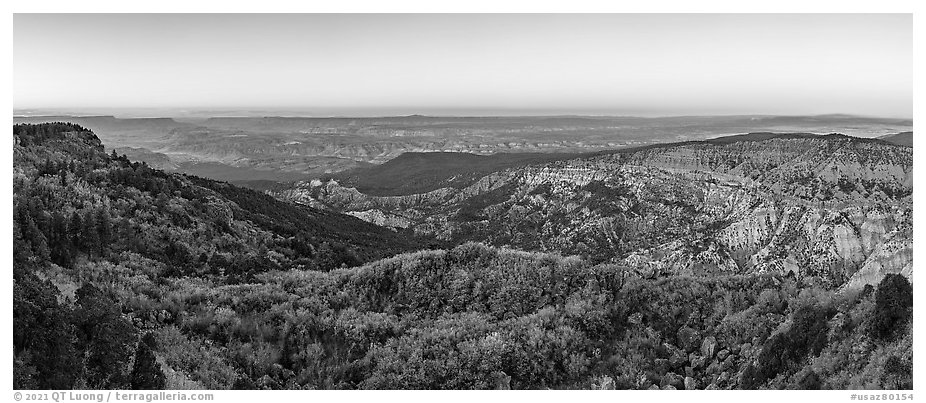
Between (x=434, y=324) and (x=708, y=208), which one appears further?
(x=708, y=208)

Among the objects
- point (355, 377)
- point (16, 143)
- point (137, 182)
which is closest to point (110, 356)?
point (355, 377)

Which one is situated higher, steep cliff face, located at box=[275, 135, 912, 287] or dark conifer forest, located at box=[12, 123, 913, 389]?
dark conifer forest, located at box=[12, 123, 913, 389]

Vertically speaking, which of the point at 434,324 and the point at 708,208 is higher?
the point at 434,324

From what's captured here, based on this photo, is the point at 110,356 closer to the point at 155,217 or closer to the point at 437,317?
the point at 437,317

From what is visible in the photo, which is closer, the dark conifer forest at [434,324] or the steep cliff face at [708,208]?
the dark conifer forest at [434,324]

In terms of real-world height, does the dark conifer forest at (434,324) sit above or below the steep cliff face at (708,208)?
above

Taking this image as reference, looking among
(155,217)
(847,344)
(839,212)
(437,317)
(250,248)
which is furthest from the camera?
(839,212)

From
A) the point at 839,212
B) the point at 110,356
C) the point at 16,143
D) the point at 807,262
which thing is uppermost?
the point at 16,143

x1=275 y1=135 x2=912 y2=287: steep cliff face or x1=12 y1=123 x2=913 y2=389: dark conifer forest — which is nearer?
x1=12 y1=123 x2=913 y2=389: dark conifer forest
